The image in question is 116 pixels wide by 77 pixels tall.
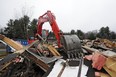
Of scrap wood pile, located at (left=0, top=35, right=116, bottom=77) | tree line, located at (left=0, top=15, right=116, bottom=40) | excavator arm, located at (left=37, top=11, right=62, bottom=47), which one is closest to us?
scrap wood pile, located at (left=0, top=35, right=116, bottom=77)

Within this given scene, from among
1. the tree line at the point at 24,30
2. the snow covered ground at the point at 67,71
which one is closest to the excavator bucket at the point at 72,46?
the snow covered ground at the point at 67,71

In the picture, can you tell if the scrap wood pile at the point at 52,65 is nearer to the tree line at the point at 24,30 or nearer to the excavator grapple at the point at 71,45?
the excavator grapple at the point at 71,45

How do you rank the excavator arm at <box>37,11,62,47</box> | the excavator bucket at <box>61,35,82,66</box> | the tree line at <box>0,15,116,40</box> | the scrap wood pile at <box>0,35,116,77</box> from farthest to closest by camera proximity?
the tree line at <box>0,15,116,40</box> < the excavator arm at <box>37,11,62,47</box> < the excavator bucket at <box>61,35,82,66</box> < the scrap wood pile at <box>0,35,116,77</box>

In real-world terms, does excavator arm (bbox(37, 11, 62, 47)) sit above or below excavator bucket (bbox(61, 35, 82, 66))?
above

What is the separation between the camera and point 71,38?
9039mm

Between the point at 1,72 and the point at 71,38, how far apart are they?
11.0 feet

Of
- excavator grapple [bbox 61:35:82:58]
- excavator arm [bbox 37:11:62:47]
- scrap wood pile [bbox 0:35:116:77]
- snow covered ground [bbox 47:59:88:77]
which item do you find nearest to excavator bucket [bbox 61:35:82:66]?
excavator grapple [bbox 61:35:82:58]

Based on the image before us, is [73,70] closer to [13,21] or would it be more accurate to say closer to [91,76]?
[91,76]

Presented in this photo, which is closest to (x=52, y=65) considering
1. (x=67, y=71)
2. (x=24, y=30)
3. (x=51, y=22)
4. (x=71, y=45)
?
(x=67, y=71)

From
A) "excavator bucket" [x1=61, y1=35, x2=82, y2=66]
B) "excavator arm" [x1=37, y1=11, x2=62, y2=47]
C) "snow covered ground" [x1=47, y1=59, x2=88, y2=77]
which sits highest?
"excavator arm" [x1=37, y1=11, x2=62, y2=47]

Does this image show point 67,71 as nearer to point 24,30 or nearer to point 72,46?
point 72,46

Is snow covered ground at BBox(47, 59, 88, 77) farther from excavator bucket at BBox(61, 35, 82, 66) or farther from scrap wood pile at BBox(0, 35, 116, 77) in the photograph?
excavator bucket at BBox(61, 35, 82, 66)

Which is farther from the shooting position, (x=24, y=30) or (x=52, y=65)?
(x=24, y=30)

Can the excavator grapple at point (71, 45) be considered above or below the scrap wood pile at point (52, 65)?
above
